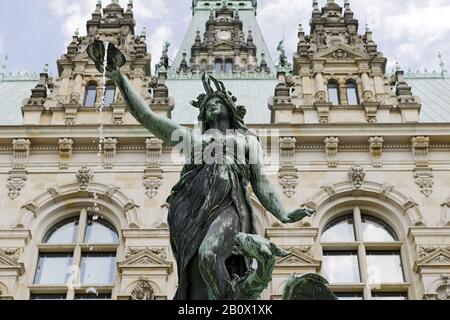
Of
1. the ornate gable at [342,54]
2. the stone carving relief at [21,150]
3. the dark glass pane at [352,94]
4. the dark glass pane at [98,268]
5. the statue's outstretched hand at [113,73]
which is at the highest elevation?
the ornate gable at [342,54]

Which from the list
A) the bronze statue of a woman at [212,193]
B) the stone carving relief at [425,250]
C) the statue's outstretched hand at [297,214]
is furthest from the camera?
the stone carving relief at [425,250]

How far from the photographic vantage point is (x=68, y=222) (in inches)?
638

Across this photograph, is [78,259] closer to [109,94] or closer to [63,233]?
[63,233]

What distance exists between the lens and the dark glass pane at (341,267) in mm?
15102

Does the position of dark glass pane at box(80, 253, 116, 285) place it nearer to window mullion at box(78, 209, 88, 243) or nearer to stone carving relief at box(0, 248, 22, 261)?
window mullion at box(78, 209, 88, 243)

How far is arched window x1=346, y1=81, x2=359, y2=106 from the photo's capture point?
18328mm

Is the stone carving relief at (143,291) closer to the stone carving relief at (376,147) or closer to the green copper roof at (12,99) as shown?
the stone carving relief at (376,147)

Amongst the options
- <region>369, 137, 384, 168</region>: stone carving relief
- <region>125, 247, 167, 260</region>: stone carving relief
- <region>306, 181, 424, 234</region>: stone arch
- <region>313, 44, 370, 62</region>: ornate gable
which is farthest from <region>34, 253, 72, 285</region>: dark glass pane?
<region>313, 44, 370, 62</region>: ornate gable

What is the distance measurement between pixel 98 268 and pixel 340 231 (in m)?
5.19

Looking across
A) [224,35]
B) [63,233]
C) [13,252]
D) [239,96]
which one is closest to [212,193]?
[13,252]

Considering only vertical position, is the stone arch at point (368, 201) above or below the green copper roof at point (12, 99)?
below

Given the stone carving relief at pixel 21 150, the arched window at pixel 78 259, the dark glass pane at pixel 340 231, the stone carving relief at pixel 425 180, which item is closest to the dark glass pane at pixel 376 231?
the dark glass pane at pixel 340 231

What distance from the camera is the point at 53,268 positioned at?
15.4 metres
